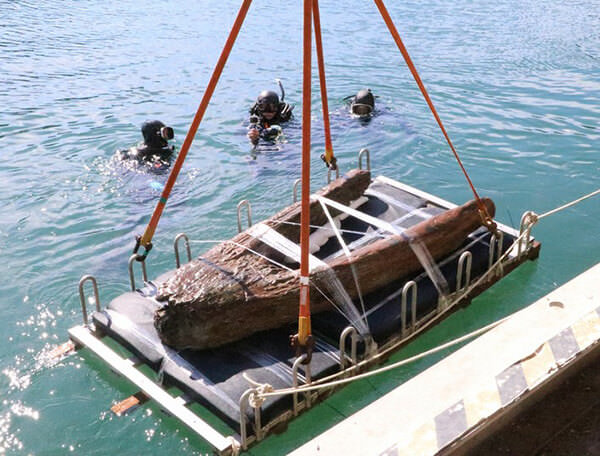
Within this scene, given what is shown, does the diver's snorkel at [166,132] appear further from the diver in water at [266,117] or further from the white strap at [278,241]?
the white strap at [278,241]

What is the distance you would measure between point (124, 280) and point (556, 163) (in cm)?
891

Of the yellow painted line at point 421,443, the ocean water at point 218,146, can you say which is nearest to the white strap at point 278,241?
the ocean water at point 218,146

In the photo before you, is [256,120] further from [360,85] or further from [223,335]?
[223,335]

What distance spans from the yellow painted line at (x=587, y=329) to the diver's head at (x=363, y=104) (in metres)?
10.8

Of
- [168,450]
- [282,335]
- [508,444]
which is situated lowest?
[168,450]

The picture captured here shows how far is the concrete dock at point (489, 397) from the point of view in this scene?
343 centimetres

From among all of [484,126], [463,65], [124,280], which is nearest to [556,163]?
[484,126]

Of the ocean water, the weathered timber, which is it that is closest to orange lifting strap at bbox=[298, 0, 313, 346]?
the weathered timber

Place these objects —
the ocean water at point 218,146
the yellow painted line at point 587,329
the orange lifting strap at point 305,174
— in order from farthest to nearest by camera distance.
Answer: the ocean water at point 218,146
the orange lifting strap at point 305,174
the yellow painted line at point 587,329

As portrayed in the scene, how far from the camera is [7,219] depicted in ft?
33.6

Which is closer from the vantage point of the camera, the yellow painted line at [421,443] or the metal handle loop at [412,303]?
the yellow painted line at [421,443]

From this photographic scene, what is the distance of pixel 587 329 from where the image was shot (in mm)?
4133

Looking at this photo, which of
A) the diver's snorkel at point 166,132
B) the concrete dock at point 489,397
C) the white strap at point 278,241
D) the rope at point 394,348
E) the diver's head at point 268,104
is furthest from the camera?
the diver's head at point 268,104

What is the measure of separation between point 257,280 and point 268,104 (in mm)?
6884
